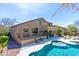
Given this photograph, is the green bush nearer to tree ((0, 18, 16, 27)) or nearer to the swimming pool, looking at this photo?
tree ((0, 18, 16, 27))

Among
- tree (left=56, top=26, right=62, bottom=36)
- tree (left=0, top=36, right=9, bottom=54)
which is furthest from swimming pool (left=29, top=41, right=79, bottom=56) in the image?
tree (left=0, top=36, right=9, bottom=54)

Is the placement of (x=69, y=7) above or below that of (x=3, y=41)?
above

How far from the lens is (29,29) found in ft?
12.1

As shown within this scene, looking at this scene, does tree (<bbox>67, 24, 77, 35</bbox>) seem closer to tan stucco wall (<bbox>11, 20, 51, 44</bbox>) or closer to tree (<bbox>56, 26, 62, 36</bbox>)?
tree (<bbox>56, 26, 62, 36</bbox>)

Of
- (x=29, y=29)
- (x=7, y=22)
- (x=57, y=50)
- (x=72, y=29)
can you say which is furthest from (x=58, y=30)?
(x=7, y=22)

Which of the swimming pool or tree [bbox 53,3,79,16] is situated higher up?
tree [bbox 53,3,79,16]

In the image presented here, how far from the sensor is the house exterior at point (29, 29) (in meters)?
3.66

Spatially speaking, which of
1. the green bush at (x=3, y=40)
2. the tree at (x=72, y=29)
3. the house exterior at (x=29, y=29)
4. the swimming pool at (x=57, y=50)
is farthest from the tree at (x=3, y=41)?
the tree at (x=72, y=29)

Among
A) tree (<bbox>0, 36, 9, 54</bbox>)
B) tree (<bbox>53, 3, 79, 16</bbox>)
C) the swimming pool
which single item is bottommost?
the swimming pool

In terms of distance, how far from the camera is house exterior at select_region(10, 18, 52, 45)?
3.66m

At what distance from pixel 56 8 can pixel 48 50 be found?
0.80 meters

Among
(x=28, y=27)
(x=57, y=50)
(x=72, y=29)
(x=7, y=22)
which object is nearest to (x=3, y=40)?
(x=7, y=22)

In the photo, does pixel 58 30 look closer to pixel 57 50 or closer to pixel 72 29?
pixel 72 29

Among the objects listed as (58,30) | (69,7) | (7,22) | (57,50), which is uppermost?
(69,7)
